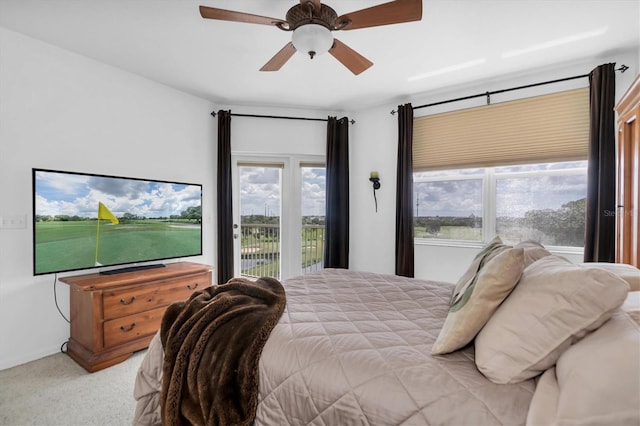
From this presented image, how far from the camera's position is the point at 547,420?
737 mm

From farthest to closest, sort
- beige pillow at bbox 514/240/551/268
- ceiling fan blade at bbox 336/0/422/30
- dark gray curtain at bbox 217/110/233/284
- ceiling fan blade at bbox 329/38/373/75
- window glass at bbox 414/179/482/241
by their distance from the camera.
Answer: dark gray curtain at bbox 217/110/233/284
window glass at bbox 414/179/482/241
ceiling fan blade at bbox 329/38/373/75
ceiling fan blade at bbox 336/0/422/30
beige pillow at bbox 514/240/551/268

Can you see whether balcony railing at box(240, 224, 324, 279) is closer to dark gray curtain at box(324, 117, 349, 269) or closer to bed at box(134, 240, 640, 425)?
dark gray curtain at box(324, 117, 349, 269)

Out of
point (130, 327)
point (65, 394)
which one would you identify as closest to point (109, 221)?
point (130, 327)

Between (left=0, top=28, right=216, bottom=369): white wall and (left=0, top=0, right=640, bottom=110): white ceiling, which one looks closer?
(left=0, top=0, right=640, bottom=110): white ceiling

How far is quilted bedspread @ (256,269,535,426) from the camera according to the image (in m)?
0.88

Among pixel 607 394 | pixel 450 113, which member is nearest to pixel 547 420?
pixel 607 394

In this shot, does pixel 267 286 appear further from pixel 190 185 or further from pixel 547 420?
pixel 190 185

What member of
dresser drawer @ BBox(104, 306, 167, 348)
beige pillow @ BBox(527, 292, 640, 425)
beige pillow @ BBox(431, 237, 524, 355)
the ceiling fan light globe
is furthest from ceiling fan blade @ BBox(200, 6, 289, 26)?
dresser drawer @ BBox(104, 306, 167, 348)

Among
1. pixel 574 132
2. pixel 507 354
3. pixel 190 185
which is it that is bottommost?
pixel 507 354

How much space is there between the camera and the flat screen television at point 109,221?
2.48m

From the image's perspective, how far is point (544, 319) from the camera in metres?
0.88

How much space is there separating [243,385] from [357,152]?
3.58m

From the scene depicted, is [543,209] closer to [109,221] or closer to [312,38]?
[312,38]

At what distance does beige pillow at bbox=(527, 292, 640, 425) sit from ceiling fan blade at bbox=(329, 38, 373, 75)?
197 cm
